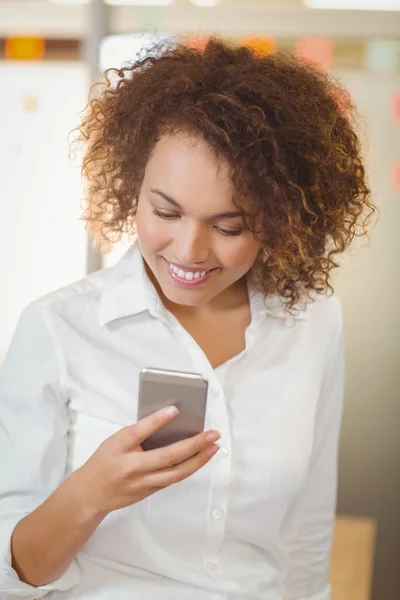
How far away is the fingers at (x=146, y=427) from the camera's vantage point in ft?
3.33

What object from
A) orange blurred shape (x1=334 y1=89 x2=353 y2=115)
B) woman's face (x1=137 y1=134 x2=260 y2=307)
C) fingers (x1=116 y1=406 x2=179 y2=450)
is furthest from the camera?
orange blurred shape (x1=334 y1=89 x2=353 y2=115)

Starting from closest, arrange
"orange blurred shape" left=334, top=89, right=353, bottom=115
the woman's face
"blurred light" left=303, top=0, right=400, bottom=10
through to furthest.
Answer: the woman's face → "orange blurred shape" left=334, top=89, right=353, bottom=115 → "blurred light" left=303, top=0, right=400, bottom=10

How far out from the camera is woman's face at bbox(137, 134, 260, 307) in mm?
1132

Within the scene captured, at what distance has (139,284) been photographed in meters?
1.32

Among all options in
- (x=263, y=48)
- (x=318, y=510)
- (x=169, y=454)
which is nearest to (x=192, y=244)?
(x=169, y=454)

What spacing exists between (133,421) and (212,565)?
0.25 m

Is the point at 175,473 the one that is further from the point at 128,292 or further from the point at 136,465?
the point at 128,292

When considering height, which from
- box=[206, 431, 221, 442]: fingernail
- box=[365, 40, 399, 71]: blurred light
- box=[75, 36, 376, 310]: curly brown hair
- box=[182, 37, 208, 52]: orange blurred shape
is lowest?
box=[206, 431, 221, 442]: fingernail

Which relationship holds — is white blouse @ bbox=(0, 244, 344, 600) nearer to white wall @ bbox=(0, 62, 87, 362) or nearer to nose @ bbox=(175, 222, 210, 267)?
nose @ bbox=(175, 222, 210, 267)

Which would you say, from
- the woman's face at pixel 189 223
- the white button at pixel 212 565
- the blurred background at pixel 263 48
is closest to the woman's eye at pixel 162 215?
the woman's face at pixel 189 223

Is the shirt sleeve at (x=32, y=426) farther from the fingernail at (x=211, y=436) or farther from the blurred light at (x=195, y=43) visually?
the blurred light at (x=195, y=43)

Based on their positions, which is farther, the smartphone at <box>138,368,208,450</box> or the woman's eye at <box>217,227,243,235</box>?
the woman's eye at <box>217,227,243,235</box>

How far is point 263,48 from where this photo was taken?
263 centimetres

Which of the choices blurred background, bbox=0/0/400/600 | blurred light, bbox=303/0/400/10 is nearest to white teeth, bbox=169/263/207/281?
blurred background, bbox=0/0/400/600
